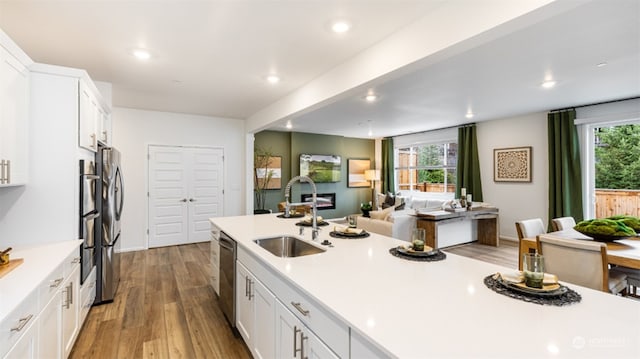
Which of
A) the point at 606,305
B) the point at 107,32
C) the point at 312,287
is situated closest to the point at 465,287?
the point at 606,305

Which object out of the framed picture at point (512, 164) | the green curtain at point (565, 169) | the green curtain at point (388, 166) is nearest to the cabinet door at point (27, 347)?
the green curtain at point (565, 169)

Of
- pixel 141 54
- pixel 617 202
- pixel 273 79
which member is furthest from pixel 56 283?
pixel 617 202

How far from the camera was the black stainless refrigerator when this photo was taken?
302cm

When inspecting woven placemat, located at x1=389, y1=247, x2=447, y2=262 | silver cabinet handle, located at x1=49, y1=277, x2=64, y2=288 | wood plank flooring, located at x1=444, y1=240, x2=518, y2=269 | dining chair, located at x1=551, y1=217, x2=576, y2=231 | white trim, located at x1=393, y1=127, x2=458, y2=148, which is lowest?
wood plank flooring, located at x1=444, y1=240, x2=518, y2=269

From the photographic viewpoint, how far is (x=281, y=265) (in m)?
1.68

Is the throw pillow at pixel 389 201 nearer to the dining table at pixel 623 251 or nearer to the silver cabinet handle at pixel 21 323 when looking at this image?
the dining table at pixel 623 251

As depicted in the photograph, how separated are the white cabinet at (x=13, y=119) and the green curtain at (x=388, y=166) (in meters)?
8.13

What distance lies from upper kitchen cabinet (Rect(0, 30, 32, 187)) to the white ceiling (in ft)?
1.45

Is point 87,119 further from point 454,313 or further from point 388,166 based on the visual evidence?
point 388,166

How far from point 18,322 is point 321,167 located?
7.18 meters

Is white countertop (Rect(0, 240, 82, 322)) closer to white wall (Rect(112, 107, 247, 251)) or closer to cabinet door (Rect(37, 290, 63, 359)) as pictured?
cabinet door (Rect(37, 290, 63, 359))

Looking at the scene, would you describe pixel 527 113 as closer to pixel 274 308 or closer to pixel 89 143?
pixel 274 308

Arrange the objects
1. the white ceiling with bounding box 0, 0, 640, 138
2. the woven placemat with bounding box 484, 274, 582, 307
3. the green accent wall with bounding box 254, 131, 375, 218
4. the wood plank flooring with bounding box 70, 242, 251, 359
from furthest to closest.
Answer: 1. the green accent wall with bounding box 254, 131, 375, 218
2. the wood plank flooring with bounding box 70, 242, 251, 359
3. the white ceiling with bounding box 0, 0, 640, 138
4. the woven placemat with bounding box 484, 274, 582, 307

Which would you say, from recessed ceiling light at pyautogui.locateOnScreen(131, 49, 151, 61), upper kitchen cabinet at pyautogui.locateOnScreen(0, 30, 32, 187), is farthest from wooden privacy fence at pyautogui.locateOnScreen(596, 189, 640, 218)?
upper kitchen cabinet at pyautogui.locateOnScreen(0, 30, 32, 187)
